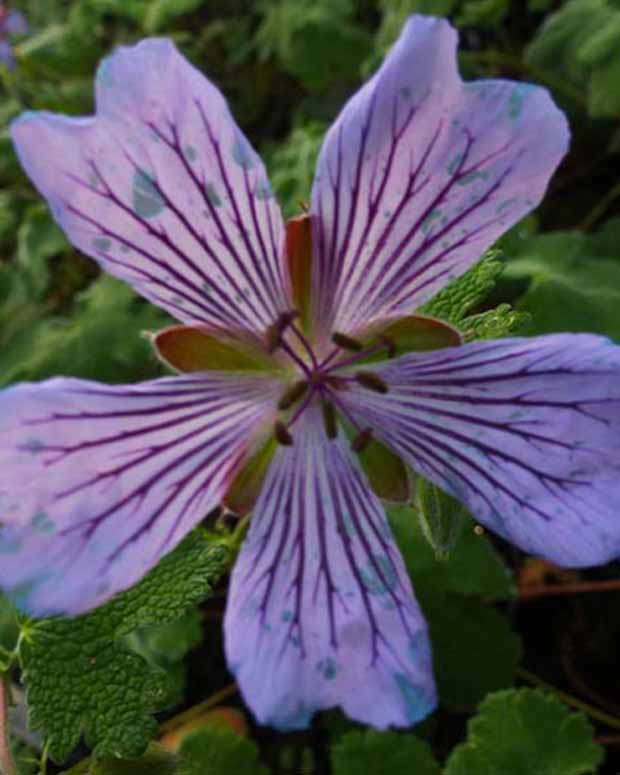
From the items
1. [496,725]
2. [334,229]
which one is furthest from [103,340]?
[334,229]

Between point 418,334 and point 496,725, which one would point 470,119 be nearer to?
point 418,334

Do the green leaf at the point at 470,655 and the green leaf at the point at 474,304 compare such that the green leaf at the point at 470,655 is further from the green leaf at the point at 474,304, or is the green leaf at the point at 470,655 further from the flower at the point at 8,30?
the flower at the point at 8,30

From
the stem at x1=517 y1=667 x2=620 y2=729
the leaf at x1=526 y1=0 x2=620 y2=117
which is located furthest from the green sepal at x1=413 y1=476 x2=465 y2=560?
the leaf at x1=526 y1=0 x2=620 y2=117

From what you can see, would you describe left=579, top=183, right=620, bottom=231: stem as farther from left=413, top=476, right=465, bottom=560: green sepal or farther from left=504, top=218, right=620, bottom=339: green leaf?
left=413, top=476, right=465, bottom=560: green sepal

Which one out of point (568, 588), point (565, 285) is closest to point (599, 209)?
point (565, 285)

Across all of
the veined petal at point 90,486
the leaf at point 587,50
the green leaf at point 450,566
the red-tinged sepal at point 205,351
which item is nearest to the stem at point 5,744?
the veined petal at point 90,486

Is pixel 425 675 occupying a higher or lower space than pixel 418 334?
lower

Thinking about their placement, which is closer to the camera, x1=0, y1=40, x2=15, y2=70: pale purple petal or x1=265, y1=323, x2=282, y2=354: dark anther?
x1=265, y1=323, x2=282, y2=354: dark anther

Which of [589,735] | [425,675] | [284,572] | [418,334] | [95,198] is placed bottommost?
[589,735]
